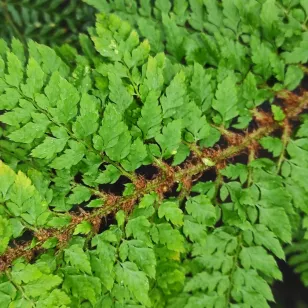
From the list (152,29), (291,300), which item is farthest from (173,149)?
(291,300)

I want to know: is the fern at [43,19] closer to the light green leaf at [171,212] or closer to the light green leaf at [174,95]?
the light green leaf at [174,95]

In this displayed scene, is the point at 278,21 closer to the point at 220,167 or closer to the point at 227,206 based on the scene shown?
the point at 220,167

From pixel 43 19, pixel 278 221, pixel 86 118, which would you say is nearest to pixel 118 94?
pixel 86 118

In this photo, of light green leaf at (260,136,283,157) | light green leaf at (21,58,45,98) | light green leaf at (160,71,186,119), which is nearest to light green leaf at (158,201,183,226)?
light green leaf at (160,71,186,119)

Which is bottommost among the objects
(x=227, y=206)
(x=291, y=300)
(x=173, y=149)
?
(x=291, y=300)

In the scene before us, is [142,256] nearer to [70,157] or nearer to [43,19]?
[70,157]
